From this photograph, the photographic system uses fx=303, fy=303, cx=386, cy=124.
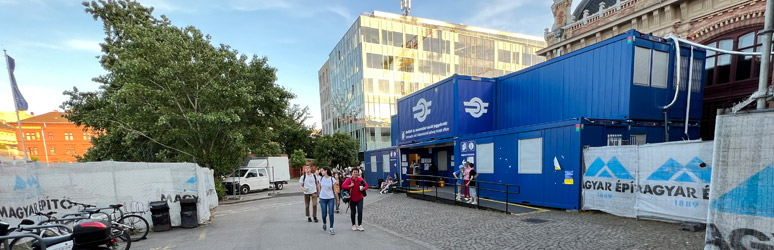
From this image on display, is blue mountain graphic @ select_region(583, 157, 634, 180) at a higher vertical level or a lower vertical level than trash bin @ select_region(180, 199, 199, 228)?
higher

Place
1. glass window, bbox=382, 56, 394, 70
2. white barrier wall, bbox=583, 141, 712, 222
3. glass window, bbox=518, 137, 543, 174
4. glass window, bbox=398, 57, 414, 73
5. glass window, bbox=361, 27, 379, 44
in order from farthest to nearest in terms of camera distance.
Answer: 1. glass window, bbox=398, 57, 414, 73
2. glass window, bbox=382, 56, 394, 70
3. glass window, bbox=361, 27, 379, 44
4. glass window, bbox=518, 137, 543, 174
5. white barrier wall, bbox=583, 141, 712, 222

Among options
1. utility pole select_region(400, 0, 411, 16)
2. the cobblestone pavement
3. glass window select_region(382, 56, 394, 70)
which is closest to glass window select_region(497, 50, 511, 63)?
utility pole select_region(400, 0, 411, 16)

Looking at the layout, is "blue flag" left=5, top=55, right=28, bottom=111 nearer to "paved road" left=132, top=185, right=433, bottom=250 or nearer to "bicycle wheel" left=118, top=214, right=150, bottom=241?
"bicycle wheel" left=118, top=214, right=150, bottom=241

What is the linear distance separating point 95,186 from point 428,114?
11598mm

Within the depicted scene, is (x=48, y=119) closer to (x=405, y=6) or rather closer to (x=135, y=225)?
(x=405, y=6)

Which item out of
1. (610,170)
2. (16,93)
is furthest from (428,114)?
(16,93)

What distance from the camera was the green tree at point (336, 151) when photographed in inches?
1316

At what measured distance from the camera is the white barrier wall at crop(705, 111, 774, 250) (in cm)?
354

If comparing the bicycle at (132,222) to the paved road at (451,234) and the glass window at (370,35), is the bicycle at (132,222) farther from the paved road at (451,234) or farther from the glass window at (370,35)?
the glass window at (370,35)

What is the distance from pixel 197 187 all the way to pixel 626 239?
1039 centimetres

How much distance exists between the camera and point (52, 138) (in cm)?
5722

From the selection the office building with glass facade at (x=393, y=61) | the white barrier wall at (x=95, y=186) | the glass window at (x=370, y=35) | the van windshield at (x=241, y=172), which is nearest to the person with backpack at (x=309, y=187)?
the white barrier wall at (x=95, y=186)

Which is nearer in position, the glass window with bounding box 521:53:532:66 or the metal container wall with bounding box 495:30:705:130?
the metal container wall with bounding box 495:30:705:130

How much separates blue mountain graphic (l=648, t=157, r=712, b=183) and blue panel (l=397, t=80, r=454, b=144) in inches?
267
